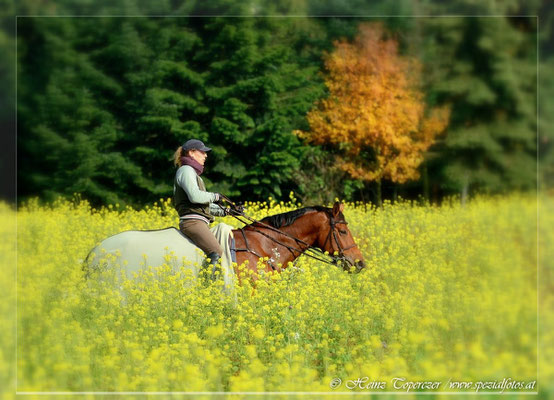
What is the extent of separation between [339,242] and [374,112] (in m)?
9.59

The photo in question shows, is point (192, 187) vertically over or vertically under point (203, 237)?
over

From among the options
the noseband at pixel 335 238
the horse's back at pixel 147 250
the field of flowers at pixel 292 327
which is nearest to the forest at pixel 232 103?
the field of flowers at pixel 292 327

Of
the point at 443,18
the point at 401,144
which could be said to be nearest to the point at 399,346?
the point at 443,18

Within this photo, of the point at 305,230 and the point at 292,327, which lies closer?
the point at 292,327

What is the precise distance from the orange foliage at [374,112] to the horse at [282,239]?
789 cm

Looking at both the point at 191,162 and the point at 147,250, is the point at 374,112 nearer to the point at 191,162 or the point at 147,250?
the point at 191,162

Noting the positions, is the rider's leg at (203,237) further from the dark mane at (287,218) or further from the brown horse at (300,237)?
the dark mane at (287,218)

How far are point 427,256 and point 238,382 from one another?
4916mm

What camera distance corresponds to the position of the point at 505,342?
14.7ft

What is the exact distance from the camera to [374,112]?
15.2 meters

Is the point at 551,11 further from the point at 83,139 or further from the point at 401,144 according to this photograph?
the point at 83,139

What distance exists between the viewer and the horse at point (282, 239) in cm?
595

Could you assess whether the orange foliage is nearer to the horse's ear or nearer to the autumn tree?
the autumn tree

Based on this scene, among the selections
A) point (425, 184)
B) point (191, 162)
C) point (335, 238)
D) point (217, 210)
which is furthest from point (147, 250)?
point (425, 184)
